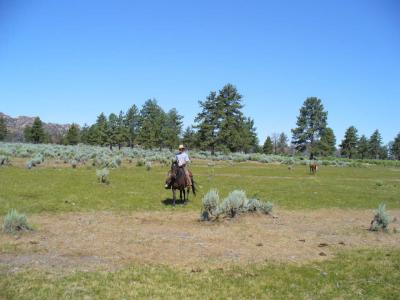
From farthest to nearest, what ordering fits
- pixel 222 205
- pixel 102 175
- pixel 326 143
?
pixel 326 143 → pixel 102 175 → pixel 222 205

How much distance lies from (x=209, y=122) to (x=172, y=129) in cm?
1374

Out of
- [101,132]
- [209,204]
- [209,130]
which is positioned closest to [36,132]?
[101,132]

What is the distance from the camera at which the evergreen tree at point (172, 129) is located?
86.1 meters

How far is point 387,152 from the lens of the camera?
133 meters

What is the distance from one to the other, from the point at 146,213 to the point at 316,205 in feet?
26.0

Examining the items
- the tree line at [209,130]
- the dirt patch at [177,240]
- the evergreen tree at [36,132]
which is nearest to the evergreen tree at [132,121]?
the tree line at [209,130]

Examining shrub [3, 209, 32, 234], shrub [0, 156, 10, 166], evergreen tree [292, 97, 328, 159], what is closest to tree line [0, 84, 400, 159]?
evergreen tree [292, 97, 328, 159]

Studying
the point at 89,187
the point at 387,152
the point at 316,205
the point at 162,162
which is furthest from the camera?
the point at 387,152

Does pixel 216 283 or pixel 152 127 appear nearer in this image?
pixel 216 283

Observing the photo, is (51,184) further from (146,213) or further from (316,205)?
(316,205)

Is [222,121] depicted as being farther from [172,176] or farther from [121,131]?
[172,176]

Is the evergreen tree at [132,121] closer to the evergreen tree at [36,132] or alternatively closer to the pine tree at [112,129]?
the pine tree at [112,129]

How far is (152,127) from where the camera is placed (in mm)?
85812

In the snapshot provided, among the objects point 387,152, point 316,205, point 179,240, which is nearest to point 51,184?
point 179,240
